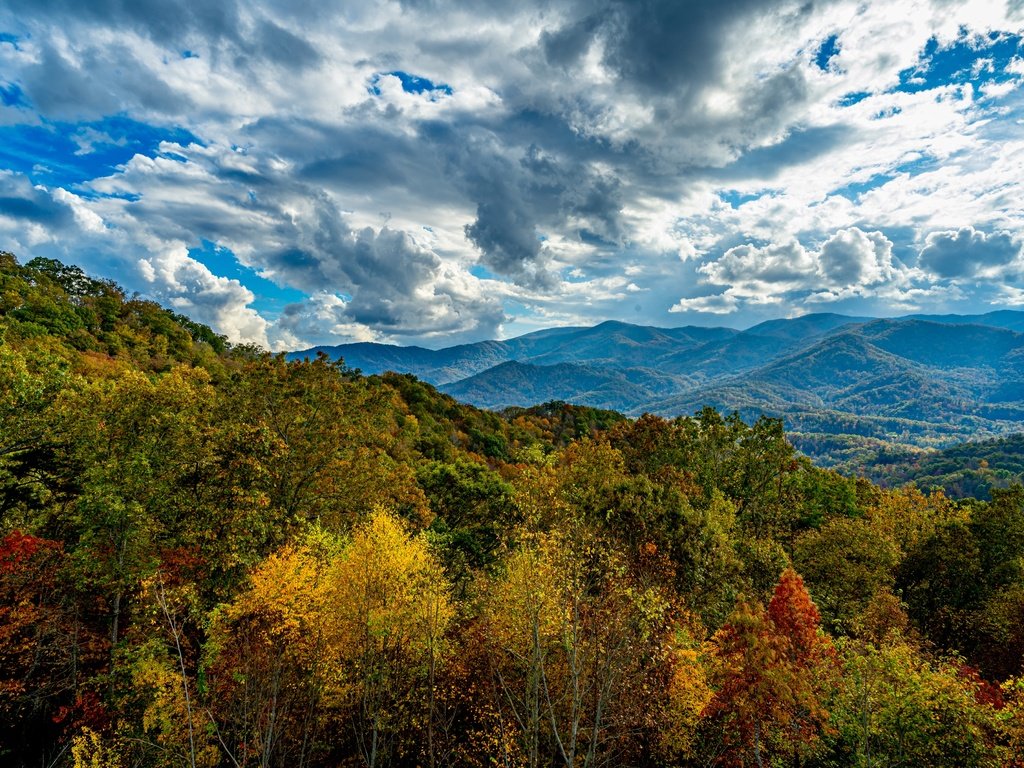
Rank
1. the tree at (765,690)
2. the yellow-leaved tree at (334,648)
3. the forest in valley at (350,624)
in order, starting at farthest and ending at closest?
the yellow-leaved tree at (334,648)
the tree at (765,690)
the forest in valley at (350,624)

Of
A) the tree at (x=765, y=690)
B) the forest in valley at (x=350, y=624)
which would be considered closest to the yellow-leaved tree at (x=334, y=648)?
the forest in valley at (x=350, y=624)

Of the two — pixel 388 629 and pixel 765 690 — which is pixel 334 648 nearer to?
pixel 388 629

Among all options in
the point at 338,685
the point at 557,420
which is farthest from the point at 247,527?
the point at 557,420

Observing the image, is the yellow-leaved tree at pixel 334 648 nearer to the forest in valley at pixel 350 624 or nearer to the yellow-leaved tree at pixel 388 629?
the yellow-leaved tree at pixel 388 629

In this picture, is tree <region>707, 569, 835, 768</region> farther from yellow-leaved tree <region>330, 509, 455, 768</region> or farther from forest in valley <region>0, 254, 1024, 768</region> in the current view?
yellow-leaved tree <region>330, 509, 455, 768</region>

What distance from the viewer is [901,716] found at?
22.3 meters

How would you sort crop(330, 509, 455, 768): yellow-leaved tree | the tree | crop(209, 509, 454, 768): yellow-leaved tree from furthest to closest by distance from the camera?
1. crop(330, 509, 455, 768): yellow-leaved tree
2. crop(209, 509, 454, 768): yellow-leaved tree
3. the tree

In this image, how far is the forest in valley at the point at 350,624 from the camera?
24.4 meters

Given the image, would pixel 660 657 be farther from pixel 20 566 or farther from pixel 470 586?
pixel 20 566

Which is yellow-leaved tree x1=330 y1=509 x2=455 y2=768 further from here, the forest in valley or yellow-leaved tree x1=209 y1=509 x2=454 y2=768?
the forest in valley

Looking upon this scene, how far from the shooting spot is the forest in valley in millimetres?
24359

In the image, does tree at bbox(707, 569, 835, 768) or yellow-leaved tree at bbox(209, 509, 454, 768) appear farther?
yellow-leaved tree at bbox(209, 509, 454, 768)

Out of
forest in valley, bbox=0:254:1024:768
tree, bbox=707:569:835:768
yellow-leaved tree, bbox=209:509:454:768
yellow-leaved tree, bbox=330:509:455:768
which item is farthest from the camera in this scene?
yellow-leaved tree, bbox=330:509:455:768

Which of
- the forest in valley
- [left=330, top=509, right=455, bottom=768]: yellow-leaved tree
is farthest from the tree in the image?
[left=330, top=509, right=455, bottom=768]: yellow-leaved tree
